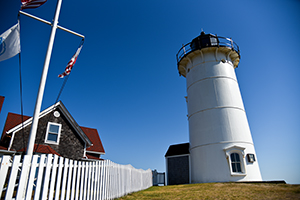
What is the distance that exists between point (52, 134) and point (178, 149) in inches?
478

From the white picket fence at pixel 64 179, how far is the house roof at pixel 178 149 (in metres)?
7.89

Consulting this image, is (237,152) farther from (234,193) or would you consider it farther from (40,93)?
(40,93)

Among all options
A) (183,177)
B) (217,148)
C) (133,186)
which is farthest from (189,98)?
(133,186)

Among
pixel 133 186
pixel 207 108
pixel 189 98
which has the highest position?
pixel 189 98

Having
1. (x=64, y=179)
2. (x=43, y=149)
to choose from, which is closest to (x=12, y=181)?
(x=64, y=179)

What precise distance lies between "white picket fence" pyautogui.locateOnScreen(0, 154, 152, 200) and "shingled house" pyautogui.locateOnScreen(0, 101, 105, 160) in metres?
6.23

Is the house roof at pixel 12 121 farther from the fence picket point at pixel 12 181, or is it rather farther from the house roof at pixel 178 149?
the house roof at pixel 178 149

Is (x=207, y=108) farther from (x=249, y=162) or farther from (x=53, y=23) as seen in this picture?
(x=53, y=23)

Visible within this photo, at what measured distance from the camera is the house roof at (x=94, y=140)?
1938cm

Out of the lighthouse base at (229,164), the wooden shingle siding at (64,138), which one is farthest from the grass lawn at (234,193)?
the wooden shingle siding at (64,138)

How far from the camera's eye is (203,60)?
1919cm

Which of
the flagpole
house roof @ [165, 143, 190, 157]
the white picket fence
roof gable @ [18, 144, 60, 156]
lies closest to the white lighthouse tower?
house roof @ [165, 143, 190, 157]

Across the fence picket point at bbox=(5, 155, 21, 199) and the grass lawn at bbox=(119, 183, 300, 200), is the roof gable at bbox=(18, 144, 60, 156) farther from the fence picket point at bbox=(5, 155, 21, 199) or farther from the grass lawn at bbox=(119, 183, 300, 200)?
the fence picket point at bbox=(5, 155, 21, 199)

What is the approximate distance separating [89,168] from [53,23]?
5346mm
